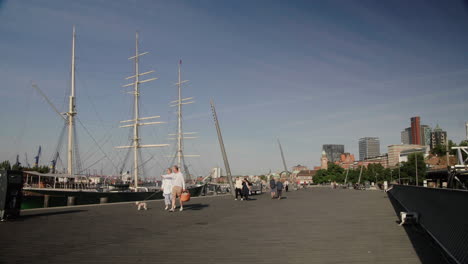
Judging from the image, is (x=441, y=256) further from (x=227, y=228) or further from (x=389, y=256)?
(x=227, y=228)

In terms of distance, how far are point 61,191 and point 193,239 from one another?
30893 millimetres

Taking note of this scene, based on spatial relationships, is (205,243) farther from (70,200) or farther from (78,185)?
(78,185)

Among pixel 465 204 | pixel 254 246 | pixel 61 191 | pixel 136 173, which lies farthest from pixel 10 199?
pixel 136 173

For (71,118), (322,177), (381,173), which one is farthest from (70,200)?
(322,177)

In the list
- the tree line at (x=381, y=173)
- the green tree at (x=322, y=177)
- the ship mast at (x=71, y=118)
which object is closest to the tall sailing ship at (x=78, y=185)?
the ship mast at (x=71, y=118)

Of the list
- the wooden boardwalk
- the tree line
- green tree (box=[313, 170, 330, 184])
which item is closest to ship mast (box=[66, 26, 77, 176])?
the wooden boardwalk

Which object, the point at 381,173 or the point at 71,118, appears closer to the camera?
the point at 71,118

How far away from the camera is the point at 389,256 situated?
6.55 meters

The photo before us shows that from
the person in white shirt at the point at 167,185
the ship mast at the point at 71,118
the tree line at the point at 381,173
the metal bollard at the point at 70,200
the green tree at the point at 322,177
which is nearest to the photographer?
the person in white shirt at the point at 167,185

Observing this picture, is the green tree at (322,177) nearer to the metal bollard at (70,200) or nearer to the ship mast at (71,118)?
the ship mast at (71,118)

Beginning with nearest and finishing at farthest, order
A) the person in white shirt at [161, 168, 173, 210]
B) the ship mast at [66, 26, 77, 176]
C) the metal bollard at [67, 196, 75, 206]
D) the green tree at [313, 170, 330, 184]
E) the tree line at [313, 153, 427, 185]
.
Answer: the person in white shirt at [161, 168, 173, 210] → the metal bollard at [67, 196, 75, 206] → the ship mast at [66, 26, 77, 176] → the tree line at [313, 153, 427, 185] → the green tree at [313, 170, 330, 184]

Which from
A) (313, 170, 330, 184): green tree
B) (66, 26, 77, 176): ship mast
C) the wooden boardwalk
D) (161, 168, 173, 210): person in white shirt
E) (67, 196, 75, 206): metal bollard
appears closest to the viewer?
the wooden boardwalk

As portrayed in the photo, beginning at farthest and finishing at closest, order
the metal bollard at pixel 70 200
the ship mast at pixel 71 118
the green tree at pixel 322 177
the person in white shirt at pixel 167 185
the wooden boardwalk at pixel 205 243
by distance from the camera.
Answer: the green tree at pixel 322 177, the ship mast at pixel 71 118, the metal bollard at pixel 70 200, the person in white shirt at pixel 167 185, the wooden boardwalk at pixel 205 243

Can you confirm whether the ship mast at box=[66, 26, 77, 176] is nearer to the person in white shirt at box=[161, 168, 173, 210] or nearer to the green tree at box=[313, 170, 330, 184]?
the person in white shirt at box=[161, 168, 173, 210]
